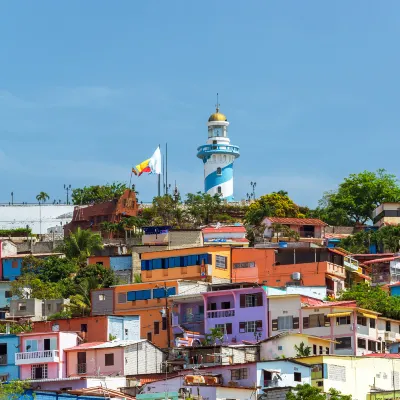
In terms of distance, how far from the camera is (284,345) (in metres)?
58.2

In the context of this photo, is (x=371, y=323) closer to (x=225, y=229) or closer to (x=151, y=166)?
(x=225, y=229)

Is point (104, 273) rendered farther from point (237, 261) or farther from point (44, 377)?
point (44, 377)

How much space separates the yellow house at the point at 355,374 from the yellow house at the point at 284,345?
2.90 metres

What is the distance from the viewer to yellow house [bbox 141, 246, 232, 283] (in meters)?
72.8

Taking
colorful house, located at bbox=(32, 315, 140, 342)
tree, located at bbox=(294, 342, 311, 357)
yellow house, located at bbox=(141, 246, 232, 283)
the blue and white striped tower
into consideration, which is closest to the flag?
the blue and white striped tower

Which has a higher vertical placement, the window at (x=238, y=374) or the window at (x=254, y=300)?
the window at (x=254, y=300)

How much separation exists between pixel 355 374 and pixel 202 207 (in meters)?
42.4

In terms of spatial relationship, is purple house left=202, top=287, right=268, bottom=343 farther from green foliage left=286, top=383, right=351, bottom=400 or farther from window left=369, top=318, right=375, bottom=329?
green foliage left=286, top=383, right=351, bottom=400

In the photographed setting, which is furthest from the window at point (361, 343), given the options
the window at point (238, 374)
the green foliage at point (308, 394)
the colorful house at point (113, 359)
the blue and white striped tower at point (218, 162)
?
the blue and white striped tower at point (218, 162)

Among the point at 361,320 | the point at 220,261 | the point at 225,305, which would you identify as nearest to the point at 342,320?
the point at 361,320

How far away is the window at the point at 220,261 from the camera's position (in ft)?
241

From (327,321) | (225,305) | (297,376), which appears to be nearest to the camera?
(297,376)

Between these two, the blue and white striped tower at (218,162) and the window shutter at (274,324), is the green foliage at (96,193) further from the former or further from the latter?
the window shutter at (274,324)

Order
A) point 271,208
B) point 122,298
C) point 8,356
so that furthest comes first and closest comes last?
1. point 271,208
2. point 122,298
3. point 8,356
